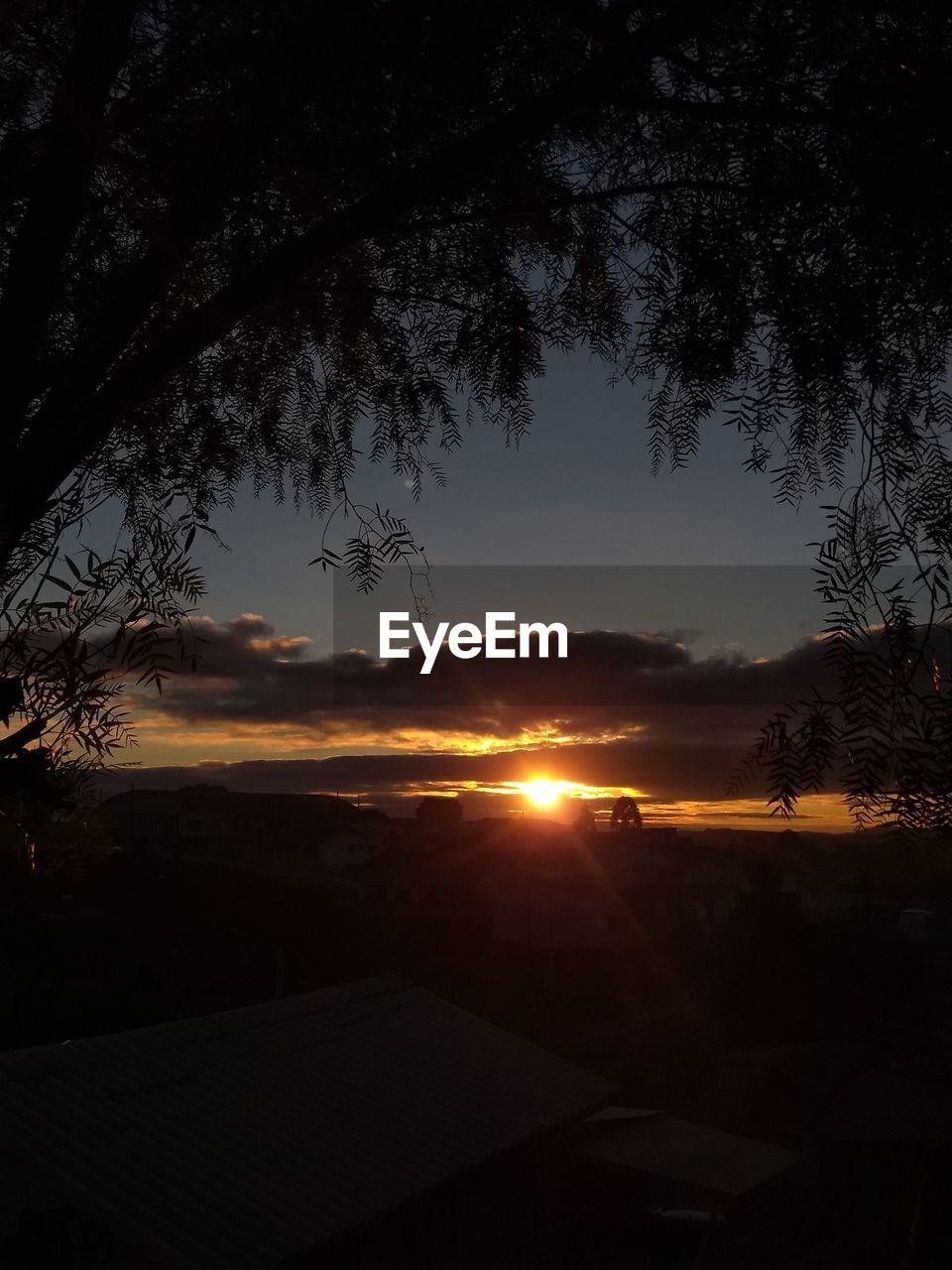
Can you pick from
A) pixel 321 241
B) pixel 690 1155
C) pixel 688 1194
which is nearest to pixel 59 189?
pixel 321 241

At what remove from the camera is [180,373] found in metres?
5.35

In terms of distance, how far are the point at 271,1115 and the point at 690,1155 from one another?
29.9 ft

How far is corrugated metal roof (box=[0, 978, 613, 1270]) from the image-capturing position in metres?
11.2

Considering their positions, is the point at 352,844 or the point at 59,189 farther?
the point at 352,844

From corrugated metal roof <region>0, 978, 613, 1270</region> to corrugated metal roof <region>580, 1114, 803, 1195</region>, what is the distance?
1.82 metres

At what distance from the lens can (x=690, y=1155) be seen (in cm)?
1975

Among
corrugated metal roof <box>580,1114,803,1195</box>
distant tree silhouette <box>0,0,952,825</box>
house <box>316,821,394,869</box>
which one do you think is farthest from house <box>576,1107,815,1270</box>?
house <box>316,821,394,869</box>

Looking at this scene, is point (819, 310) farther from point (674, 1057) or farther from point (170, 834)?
point (170, 834)

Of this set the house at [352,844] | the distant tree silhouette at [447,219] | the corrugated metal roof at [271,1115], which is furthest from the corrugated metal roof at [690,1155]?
the house at [352,844]

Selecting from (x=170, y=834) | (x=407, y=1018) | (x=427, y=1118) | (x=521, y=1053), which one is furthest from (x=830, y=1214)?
(x=170, y=834)

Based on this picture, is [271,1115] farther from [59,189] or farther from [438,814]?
[438,814]

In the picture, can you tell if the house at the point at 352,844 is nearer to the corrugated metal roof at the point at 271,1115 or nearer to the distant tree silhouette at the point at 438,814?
the distant tree silhouette at the point at 438,814

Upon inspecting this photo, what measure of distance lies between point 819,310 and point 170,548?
2733mm

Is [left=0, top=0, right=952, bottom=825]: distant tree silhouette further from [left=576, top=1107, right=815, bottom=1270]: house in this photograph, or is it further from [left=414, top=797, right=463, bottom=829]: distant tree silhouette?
[left=414, top=797, right=463, bottom=829]: distant tree silhouette
